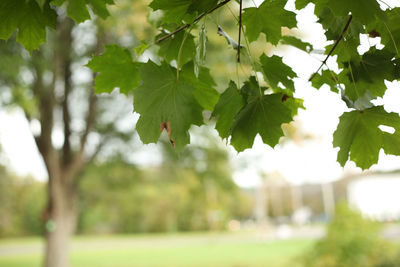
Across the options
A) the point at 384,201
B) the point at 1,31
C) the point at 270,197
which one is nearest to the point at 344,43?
the point at 1,31

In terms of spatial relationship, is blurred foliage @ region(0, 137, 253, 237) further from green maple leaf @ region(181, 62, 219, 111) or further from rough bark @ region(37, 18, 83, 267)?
green maple leaf @ region(181, 62, 219, 111)

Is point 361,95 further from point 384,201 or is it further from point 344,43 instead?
point 384,201

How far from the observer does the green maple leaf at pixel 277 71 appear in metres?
0.68

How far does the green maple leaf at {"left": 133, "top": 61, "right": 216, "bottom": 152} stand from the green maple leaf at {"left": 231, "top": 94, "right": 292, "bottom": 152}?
8cm

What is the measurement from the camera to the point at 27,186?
2644 cm

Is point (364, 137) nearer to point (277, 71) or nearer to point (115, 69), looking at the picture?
point (277, 71)

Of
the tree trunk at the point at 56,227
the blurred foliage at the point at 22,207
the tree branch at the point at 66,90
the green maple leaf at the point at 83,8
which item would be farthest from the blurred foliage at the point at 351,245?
the blurred foliage at the point at 22,207

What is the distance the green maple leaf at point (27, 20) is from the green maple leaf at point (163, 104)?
214 mm

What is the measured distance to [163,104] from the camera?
610 mm

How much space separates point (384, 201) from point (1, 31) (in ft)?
82.5

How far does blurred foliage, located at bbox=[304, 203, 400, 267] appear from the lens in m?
5.82

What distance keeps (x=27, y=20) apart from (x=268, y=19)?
426mm

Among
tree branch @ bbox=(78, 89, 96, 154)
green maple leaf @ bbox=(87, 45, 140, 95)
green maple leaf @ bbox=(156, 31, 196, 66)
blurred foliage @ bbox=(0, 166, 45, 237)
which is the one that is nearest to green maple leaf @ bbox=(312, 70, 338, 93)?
green maple leaf @ bbox=(156, 31, 196, 66)

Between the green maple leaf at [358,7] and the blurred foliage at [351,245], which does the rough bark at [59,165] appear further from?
the green maple leaf at [358,7]
